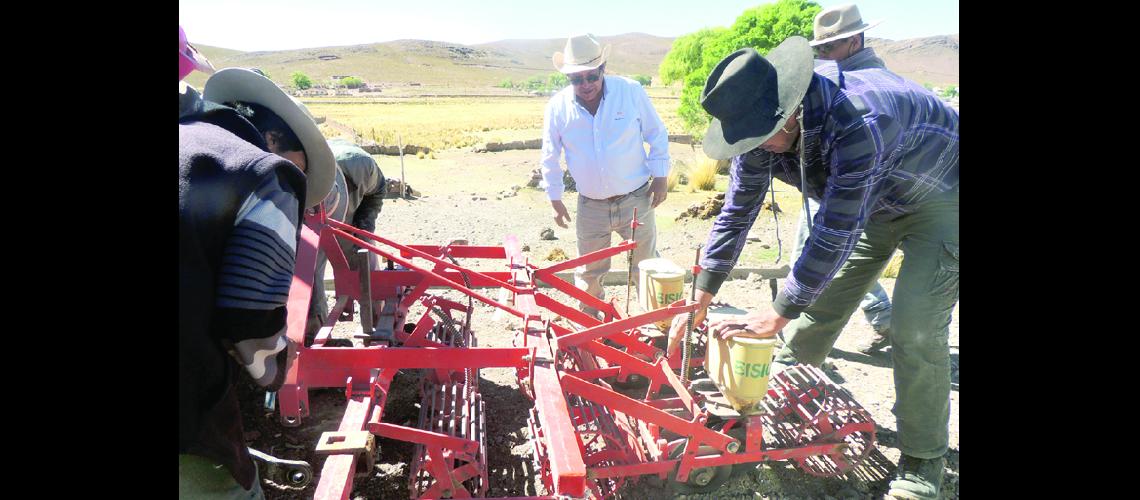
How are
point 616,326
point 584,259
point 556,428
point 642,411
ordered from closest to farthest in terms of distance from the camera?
point 556,428, point 642,411, point 616,326, point 584,259

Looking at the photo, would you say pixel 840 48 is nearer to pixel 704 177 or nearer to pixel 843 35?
pixel 843 35

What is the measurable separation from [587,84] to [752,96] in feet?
7.38

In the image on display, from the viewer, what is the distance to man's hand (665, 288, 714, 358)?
330 cm

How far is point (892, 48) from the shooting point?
487 feet

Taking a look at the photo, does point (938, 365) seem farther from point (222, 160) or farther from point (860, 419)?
point (222, 160)

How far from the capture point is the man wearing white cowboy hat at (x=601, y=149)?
4.55 metres

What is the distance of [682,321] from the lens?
334 cm

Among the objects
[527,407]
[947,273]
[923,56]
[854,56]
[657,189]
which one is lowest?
[527,407]

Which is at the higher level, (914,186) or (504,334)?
A: (914,186)

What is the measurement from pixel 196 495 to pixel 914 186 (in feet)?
9.61

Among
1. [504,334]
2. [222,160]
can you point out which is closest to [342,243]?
[504,334]

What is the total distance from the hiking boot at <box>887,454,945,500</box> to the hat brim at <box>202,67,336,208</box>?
3.02m

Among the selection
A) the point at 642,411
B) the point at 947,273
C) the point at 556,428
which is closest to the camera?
the point at 556,428

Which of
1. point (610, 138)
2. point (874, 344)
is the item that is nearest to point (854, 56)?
point (610, 138)
